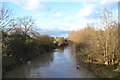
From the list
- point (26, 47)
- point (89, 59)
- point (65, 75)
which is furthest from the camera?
point (26, 47)

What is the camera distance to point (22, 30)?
1834cm

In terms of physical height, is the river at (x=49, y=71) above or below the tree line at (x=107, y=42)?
below

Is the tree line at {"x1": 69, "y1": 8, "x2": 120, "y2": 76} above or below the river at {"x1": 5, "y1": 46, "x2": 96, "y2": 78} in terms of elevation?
above

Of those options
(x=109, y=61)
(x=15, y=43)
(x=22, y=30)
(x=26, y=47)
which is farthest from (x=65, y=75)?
(x=22, y=30)

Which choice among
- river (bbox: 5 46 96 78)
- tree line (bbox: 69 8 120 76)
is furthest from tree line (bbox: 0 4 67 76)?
tree line (bbox: 69 8 120 76)

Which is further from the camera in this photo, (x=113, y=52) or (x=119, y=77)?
(x=113, y=52)

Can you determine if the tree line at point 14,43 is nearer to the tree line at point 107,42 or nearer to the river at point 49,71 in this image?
the river at point 49,71

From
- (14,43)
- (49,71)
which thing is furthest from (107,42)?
(14,43)

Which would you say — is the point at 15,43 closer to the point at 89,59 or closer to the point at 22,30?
the point at 22,30

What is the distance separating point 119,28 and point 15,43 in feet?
29.5

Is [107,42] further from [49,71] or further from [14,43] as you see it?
[14,43]

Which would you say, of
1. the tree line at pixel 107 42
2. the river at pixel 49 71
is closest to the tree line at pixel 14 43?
the river at pixel 49 71

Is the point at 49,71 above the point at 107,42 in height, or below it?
below

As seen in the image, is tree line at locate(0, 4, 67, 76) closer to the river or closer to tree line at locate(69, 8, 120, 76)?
the river
